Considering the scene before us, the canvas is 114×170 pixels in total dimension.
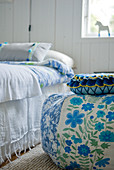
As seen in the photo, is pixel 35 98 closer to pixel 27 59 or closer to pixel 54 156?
pixel 54 156

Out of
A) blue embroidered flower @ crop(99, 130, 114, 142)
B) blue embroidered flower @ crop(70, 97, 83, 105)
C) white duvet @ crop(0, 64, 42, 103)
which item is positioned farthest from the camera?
white duvet @ crop(0, 64, 42, 103)

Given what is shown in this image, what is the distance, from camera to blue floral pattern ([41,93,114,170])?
1.13 meters

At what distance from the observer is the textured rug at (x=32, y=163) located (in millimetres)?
1316

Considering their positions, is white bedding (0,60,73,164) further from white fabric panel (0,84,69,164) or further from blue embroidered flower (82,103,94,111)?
blue embroidered flower (82,103,94,111)

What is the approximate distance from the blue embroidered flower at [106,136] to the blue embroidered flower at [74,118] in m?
0.12

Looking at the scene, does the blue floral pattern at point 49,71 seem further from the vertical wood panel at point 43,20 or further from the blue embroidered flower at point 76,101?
the vertical wood panel at point 43,20

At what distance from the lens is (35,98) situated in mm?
1805

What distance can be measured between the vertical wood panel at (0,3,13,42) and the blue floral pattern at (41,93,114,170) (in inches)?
92.2

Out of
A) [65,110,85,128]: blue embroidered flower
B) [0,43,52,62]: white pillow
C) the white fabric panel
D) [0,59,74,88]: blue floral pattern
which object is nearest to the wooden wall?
[0,43,52,62]: white pillow

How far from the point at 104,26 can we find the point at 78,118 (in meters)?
1.98

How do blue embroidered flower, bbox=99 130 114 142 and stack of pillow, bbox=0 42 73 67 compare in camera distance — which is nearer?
blue embroidered flower, bbox=99 130 114 142

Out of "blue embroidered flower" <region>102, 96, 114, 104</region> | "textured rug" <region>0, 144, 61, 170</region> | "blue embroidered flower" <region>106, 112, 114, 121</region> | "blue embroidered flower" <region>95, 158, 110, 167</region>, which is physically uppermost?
"blue embroidered flower" <region>102, 96, 114, 104</region>

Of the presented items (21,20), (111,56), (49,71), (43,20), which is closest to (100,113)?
(49,71)

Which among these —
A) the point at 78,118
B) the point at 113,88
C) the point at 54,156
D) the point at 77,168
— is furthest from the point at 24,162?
the point at 113,88
